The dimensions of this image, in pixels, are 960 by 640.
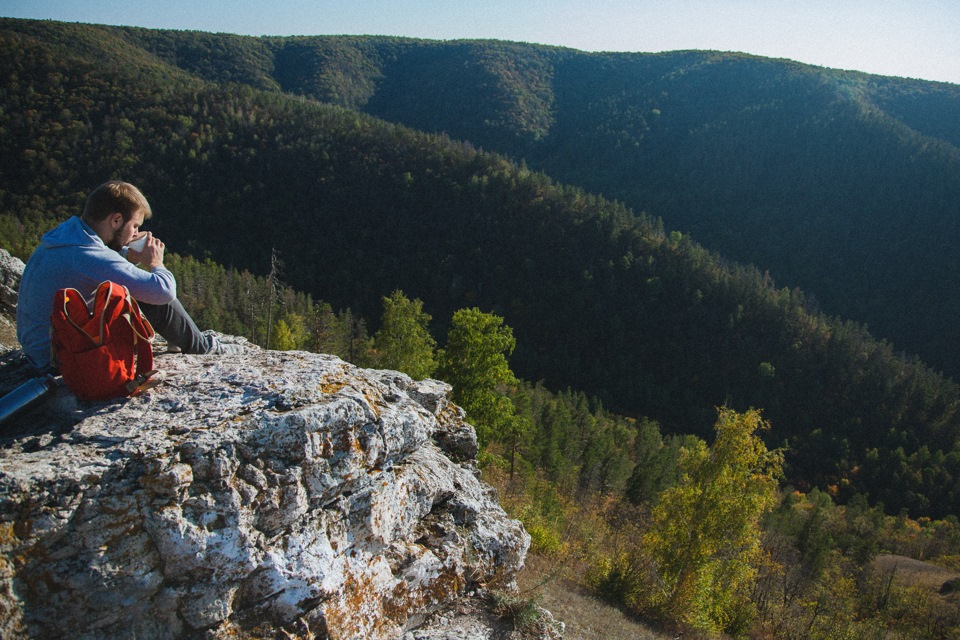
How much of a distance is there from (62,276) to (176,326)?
126 centimetres

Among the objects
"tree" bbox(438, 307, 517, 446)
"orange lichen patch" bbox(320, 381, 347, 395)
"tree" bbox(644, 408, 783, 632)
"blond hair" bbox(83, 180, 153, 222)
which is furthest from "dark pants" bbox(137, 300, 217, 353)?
"tree" bbox(644, 408, 783, 632)

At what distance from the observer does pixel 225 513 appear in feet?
14.3

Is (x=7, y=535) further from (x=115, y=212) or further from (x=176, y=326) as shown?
(x=115, y=212)

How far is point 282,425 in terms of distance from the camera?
15.7ft

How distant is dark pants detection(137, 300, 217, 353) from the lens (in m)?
5.29

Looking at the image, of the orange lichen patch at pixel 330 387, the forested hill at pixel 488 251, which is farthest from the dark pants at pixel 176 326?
the forested hill at pixel 488 251

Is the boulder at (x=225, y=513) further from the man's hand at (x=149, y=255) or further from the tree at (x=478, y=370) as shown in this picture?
the tree at (x=478, y=370)

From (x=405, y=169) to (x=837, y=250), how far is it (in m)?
137

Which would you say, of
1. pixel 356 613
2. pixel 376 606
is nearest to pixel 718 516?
pixel 376 606

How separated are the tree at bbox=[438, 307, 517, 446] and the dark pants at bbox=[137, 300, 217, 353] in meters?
13.3

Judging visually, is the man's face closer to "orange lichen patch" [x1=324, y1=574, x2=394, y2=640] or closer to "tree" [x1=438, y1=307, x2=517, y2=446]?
"orange lichen patch" [x1=324, y1=574, x2=394, y2=640]

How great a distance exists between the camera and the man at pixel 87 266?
4.48 m

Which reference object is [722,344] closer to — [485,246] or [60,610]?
[485,246]

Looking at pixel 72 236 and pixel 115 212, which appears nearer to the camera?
pixel 72 236
